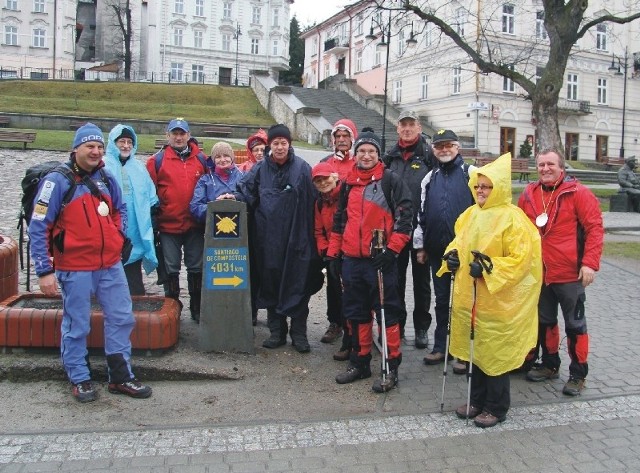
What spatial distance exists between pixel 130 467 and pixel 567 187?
3.93 m

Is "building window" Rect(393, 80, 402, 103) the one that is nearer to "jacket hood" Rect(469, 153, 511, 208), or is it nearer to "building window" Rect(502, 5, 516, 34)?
"building window" Rect(502, 5, 516, 34)

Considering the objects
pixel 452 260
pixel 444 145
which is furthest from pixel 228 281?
→ pixel 444 145

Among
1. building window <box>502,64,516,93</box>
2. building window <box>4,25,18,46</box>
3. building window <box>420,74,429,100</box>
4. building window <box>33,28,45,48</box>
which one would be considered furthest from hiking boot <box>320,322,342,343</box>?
building window <box>4,25,18,46</box>

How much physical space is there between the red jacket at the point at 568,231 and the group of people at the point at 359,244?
1cm

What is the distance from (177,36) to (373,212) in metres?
64.3

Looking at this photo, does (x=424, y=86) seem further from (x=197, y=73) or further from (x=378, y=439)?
(x=378, y=439)

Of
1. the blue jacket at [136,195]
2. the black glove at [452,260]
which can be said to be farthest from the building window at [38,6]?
the black glove at [452,260]

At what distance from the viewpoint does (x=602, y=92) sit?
42656mm

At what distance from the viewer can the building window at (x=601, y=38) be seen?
1666 inches

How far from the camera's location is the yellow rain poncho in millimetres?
4461

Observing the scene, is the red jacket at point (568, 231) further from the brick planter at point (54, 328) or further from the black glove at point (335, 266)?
the brick planter at point (54, 328)

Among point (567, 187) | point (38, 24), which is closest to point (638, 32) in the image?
point (567, 187)

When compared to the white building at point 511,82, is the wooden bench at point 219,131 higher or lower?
lower

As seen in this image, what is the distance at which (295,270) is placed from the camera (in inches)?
236
